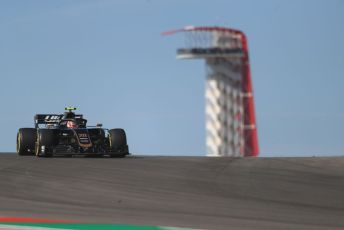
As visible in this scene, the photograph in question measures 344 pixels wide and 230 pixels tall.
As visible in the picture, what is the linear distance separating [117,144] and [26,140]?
3103mm

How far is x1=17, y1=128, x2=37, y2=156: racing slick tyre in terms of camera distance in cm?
2347

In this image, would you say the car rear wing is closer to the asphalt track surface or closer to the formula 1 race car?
the formula 1 race car

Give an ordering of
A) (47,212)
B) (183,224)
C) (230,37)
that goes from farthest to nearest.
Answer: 1. (230,37)
2. (47,212)
3. (183,224)

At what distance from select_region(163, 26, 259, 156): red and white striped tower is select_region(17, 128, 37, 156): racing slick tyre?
5782 cm

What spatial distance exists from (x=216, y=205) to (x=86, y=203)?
2.21 metres

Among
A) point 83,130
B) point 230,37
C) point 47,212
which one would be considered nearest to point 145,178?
point 47,212

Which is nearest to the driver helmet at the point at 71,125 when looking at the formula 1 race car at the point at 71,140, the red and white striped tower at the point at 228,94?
the formula 1 race car at the point at 71,140

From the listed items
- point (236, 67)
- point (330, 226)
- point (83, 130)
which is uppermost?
point (236, 67)

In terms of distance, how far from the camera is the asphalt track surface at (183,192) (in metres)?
10.8

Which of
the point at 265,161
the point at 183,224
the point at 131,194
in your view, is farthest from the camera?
the point at 265,161

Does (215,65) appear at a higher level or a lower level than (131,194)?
higher

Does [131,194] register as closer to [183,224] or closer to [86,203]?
[86,203]

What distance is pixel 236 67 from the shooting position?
84688 mm

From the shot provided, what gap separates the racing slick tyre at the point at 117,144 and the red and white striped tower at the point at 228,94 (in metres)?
58.4
